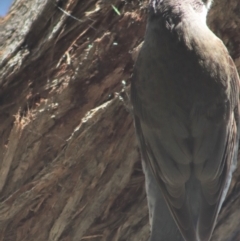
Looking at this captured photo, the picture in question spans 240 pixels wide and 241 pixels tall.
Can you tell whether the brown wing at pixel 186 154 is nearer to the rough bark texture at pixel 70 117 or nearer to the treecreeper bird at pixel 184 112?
the treecreeper bird at pixel 184 112

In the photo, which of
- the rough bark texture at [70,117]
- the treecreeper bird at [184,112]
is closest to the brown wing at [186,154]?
the treecreeper bird at [184,112]

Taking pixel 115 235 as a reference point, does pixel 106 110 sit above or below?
above

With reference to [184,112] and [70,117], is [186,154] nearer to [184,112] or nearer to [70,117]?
[184,112]

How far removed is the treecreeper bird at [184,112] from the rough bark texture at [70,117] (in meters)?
0.10

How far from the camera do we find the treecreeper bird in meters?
5.50

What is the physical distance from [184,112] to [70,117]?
21.8 inches

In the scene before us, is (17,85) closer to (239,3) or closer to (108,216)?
(108,216)

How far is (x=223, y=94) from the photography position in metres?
5.58

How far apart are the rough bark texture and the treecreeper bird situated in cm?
10

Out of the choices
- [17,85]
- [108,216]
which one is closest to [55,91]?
[17,85]

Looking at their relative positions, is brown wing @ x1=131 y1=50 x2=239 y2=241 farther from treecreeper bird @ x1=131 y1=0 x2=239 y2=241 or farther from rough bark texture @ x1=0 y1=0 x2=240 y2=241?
rough bark texture @ x1=0 y1=0 x2=240 y2=241

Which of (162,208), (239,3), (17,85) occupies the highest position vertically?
(17,85)

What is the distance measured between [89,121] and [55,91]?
0.22m

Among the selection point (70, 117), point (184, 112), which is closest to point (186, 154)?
point (184, 112)
